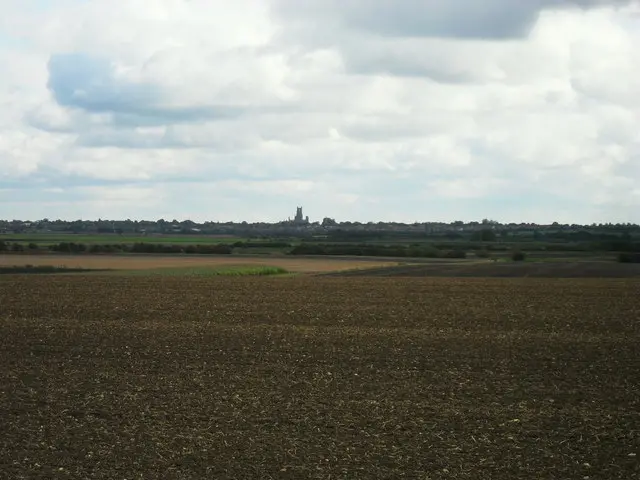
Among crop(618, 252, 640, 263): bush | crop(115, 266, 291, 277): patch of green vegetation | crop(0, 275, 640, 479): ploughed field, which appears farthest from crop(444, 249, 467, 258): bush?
crop(0, 275, 640, 479): ploughed field

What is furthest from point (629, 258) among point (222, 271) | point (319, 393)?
point (319, 393)

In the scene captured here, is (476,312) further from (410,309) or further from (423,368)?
(423,368)

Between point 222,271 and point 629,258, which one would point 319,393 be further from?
point 629,258

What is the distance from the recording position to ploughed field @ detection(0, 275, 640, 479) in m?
14.0

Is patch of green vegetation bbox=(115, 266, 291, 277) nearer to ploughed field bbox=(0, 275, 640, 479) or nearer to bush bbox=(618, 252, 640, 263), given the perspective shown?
bush bbox=(618, 252, 640, 263)

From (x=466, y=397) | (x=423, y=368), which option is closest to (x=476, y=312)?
(x=423, y=368)

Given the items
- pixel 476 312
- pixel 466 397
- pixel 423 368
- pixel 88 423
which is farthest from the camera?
pixel 476 312

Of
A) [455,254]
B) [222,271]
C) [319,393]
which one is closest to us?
[319,393]

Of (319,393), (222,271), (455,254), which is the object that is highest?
(455,254)

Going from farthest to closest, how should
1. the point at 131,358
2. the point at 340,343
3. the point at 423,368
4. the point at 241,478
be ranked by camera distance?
the point at 340,343, the point at 131,358, the point at 423,368, the point at 241,478

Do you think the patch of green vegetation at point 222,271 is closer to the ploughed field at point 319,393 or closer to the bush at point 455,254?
the ploughed field at point 319,393

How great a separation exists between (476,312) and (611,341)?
9.16 meters

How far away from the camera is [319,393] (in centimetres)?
1870

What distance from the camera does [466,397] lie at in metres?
18.2
